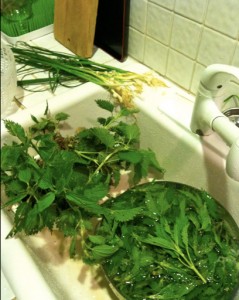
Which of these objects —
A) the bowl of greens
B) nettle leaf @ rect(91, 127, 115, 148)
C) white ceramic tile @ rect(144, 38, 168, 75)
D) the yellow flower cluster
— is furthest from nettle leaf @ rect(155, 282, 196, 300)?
white ceramic tile @ rect(144, 38, 168, 75)

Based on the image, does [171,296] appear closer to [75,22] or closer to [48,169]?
[48,169]

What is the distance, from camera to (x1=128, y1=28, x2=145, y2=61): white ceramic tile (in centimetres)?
81

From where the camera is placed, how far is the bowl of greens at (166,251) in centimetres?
50

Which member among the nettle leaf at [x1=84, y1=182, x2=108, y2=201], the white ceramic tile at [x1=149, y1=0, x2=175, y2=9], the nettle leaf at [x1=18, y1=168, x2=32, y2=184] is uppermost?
the white ceramic tile at [x1=149, y1=0, x2=175, y2=9]

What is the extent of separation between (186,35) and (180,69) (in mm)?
86

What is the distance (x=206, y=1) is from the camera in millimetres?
611

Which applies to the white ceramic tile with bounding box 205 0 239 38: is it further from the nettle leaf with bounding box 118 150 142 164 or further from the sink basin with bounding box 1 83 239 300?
the nettle leaf with bounding box 118 150 142 164

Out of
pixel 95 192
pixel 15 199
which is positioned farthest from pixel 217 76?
pixel 15 199

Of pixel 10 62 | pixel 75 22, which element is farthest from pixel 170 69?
pixel 10 62

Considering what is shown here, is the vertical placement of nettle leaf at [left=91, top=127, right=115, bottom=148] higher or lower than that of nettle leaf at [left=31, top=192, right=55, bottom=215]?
higher

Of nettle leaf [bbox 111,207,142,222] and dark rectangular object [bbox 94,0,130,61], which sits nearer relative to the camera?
nettle leaf [bbox 111,207,142,222]

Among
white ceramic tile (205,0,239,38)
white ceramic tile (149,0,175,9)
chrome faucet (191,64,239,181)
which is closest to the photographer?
chrome faucet (191,64,239,181)

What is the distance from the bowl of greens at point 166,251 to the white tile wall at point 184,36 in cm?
30

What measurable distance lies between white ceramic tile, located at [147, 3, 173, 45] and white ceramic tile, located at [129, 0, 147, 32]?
0.02 m
